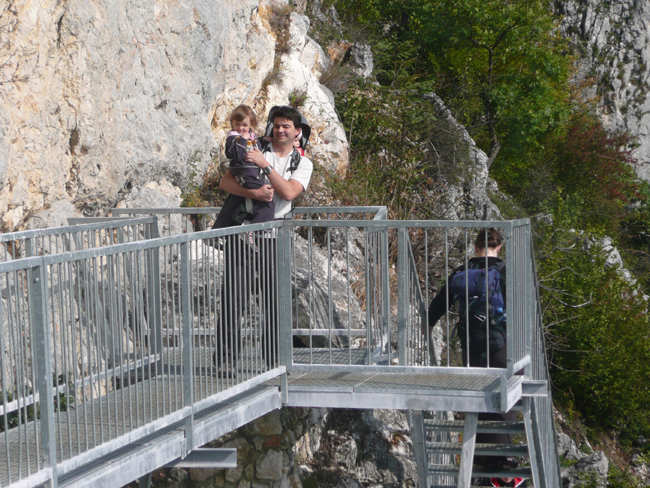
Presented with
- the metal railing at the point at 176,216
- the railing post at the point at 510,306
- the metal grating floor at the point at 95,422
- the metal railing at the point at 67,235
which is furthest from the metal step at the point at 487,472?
the metal railing at the point at 67,235

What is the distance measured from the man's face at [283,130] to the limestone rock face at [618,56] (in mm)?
25817

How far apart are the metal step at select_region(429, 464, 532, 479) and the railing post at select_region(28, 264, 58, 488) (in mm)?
5015

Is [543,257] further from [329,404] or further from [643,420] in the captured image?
[329,404]

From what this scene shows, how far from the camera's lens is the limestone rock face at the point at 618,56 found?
29906 millimetres

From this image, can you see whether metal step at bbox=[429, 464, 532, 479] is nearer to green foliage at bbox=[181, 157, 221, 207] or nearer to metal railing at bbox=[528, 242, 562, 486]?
metal railing at bbox=[528, 242, 562, 486]

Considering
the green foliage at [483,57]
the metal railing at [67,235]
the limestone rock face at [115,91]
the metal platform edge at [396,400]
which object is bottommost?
the metal platform edge at [396,400]

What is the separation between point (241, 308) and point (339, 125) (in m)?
9.82

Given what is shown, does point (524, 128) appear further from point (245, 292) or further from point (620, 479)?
point (245, 292)

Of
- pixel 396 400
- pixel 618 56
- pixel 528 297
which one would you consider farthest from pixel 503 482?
pixel 618 56

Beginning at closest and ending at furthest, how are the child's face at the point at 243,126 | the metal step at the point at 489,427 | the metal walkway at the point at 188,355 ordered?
the metal walkway at the point at 188,355 < the child's face at the point at 243,126 < the metal step at the point at 489,427

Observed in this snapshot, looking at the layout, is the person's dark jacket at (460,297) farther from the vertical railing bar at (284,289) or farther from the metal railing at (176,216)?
the metal railing at (176,216)

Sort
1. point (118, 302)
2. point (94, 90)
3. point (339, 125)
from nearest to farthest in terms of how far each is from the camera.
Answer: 1. point (118, 302)
2. point (94, 90)
3. point (339, 125)

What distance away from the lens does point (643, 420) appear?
20484mm

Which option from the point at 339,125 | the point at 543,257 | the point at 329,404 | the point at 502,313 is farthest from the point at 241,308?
the point at 543,257
